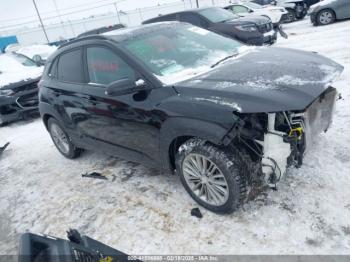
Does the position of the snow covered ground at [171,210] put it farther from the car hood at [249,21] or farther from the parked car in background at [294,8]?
the parked car in background at [294,8]

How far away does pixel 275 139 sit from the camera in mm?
2834

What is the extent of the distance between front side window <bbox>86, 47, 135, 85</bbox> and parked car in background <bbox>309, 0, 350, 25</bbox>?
1174cm

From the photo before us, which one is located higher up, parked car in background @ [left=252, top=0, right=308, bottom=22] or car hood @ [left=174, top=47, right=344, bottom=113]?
car hood @ [left=174, top=47, right=344, bottom=113]

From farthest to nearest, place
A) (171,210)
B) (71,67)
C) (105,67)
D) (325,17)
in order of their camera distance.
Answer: (325,17) < (71,67) < (105,67) < (171,210)

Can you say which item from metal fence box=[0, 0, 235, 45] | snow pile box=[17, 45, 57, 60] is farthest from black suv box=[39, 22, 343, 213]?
metal fence box=[0, 0, 235, 45]

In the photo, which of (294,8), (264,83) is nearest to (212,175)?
(264,83)

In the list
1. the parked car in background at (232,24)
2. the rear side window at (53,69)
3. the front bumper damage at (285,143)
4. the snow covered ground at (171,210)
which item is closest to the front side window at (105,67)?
the rear side window at (53,69)

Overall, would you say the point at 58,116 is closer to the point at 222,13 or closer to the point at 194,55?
the point at 194,55

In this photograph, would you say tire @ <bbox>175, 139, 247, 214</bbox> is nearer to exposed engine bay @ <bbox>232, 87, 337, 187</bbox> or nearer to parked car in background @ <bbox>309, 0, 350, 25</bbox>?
exposed engine bay @ <bbox>232, 87, 337, 187</bbox>

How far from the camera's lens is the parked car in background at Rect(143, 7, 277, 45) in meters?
9.55

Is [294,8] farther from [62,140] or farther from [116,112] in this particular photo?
[116,112]

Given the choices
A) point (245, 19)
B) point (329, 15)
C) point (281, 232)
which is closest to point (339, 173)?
point (281, 232)

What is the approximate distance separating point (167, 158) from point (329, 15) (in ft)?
40.3

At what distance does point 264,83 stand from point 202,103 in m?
0.58
